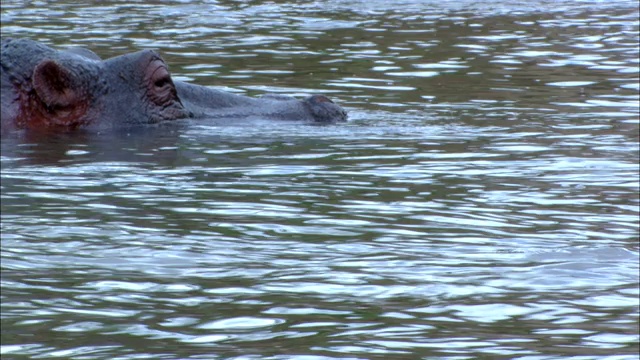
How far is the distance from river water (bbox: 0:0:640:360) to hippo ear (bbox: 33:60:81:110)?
33 cm

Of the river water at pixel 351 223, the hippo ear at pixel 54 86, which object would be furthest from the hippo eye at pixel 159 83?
the hippo ear at pixel 54 86

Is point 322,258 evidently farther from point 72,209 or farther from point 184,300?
point 72,209

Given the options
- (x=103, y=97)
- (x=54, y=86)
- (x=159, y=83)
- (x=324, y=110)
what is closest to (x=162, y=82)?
(x=159, y=83)

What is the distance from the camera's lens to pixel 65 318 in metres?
4.61

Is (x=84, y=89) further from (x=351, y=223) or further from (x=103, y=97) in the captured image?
(x=351, y=223)

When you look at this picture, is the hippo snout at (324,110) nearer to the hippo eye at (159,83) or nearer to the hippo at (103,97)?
the hippo at (103,97)

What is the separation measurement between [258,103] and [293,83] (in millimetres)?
1802

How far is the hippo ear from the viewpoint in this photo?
938 centimetres

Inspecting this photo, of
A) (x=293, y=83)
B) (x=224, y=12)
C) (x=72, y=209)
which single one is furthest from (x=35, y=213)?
(x=224, y=12)

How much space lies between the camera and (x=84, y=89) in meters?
9.66

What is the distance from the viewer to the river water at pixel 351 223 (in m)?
4.45

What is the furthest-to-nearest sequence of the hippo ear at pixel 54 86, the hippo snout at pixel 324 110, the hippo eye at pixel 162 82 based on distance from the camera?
1. the hippo snout at pixel 324 110
2. the hippo eye at pixel 162 82
3. the hippo ear at pixel 54 86

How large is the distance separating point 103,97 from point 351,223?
3.81m

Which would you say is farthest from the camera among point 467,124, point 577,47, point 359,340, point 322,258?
point 577,47
